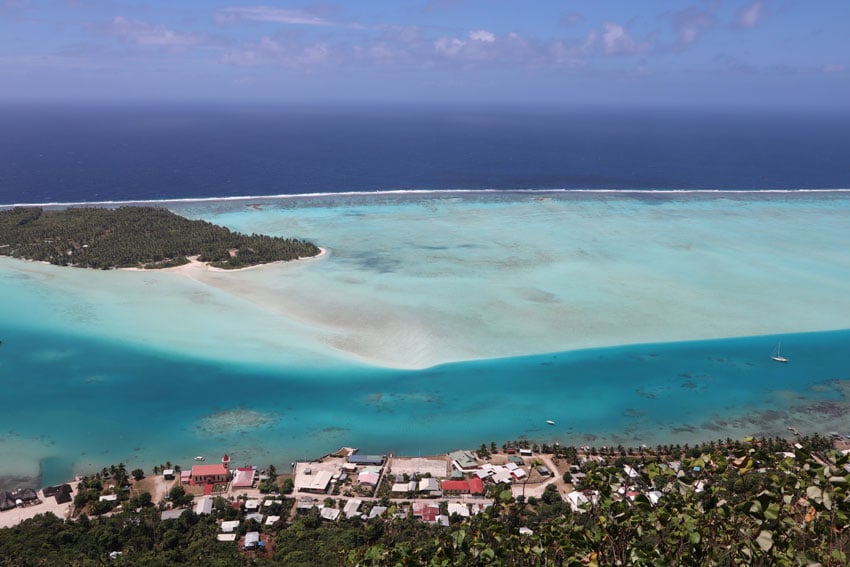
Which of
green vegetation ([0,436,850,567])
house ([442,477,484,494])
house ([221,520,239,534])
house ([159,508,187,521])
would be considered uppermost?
green vegetation ([0,436,850,567])

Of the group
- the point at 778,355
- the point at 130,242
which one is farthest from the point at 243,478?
the point at 130,242

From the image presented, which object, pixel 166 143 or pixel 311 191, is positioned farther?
pixel 166 143

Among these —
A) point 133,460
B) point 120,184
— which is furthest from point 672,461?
point 120,184

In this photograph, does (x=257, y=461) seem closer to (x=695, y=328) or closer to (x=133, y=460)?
(x=133, y=460)

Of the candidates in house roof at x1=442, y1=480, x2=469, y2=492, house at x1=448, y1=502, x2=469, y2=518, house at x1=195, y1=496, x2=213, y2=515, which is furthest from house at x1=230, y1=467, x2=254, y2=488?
house at x1=448, y1=502, x2=469, y2=518

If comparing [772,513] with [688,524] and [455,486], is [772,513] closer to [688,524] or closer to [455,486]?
[688,524]

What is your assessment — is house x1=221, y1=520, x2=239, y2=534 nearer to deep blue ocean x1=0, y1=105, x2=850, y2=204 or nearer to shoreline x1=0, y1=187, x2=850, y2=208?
shoreline x1=0, y1=187, x2=850, y2=208
